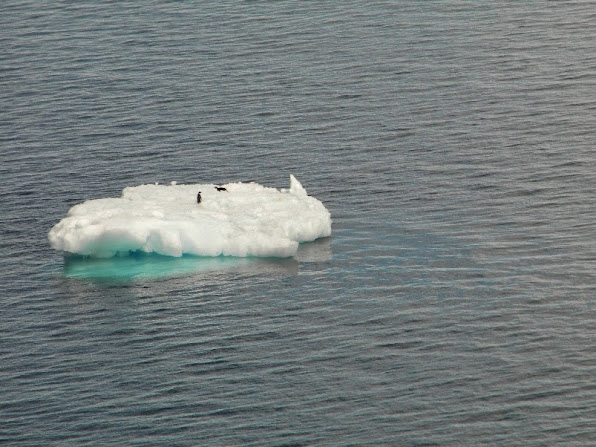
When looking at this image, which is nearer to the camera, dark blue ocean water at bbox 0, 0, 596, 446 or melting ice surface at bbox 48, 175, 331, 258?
dark blue ocean water at bbox 0, 0, 596, 446

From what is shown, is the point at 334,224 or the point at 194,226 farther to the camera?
the point at 334,224

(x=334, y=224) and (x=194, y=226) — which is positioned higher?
(x=194, y=226)

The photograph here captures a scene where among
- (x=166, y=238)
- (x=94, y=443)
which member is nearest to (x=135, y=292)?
(x=166, y=238)

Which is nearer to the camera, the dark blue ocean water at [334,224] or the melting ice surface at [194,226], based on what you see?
the dark blue ocean water at [334,224]

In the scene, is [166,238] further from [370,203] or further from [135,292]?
[370,203]
